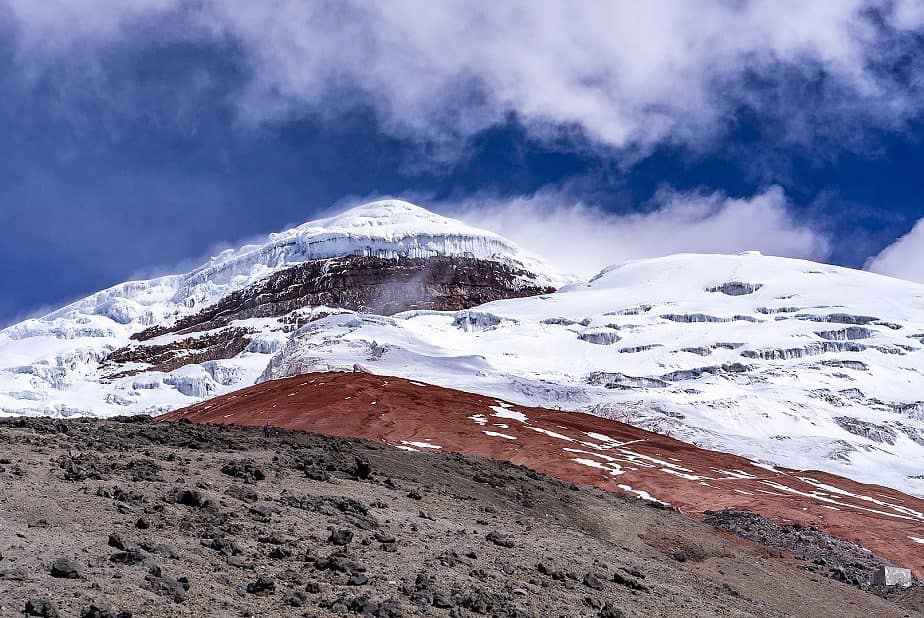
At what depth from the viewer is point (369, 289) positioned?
6708 inches

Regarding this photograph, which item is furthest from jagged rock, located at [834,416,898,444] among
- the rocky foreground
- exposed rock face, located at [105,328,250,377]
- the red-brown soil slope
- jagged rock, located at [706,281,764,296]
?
exposed rock face, located at [105,328,250,377]

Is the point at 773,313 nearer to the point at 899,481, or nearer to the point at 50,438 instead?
the point at 899,481

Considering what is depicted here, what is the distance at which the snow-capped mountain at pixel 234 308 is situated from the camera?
117312mm

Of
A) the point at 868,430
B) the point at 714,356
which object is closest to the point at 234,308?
the point at 714,356

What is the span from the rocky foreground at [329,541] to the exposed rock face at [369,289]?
14245 centimetres

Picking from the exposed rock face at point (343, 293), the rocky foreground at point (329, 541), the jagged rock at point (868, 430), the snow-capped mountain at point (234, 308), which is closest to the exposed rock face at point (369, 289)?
the exposed rock face at point (343, 293)

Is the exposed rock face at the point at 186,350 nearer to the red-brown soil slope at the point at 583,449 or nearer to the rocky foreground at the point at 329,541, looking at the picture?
the red-brown soil slope at the point at 583,449

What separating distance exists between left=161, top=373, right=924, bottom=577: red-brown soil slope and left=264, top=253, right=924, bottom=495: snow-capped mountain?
875 cm

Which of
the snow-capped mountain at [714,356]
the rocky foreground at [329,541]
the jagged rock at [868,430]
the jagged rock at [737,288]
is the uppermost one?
the jagged rock at [737,288]

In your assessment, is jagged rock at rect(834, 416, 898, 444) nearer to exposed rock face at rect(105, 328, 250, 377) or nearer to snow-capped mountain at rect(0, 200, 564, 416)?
snow-capped mountain at rect(0, 200, 564, 416)

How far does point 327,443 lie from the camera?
20.3 meters

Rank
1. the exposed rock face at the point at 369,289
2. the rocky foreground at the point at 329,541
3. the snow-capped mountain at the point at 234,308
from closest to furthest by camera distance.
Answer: the rocky foreground at the point at 329,541
the snow-capped mountain at the point at 234,308
the exposed rock face at the point at 369,289

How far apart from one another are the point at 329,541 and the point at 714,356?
7147 centimetres

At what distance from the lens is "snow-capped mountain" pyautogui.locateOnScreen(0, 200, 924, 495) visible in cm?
5766
